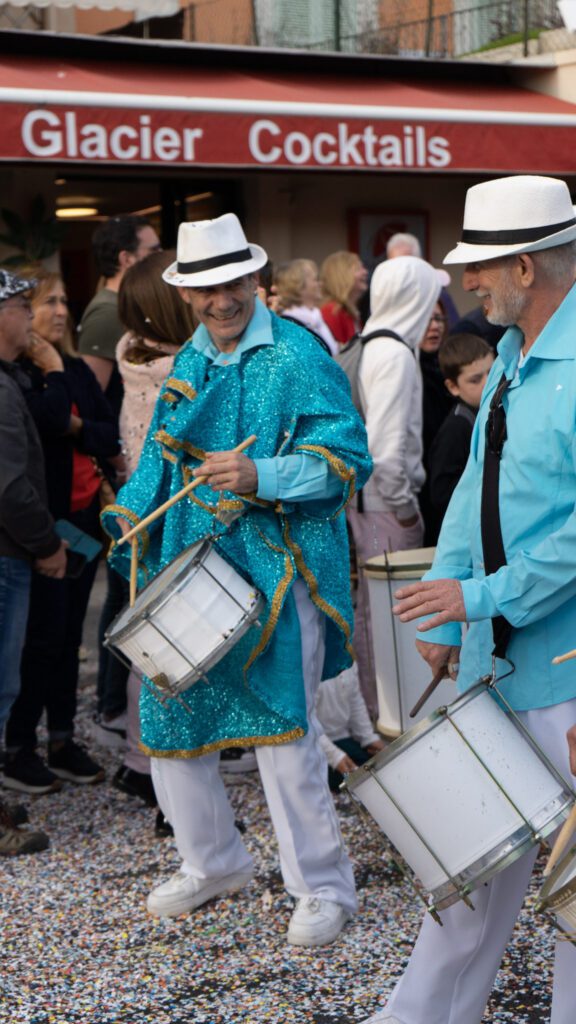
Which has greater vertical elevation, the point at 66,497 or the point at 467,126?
the point at 467,126

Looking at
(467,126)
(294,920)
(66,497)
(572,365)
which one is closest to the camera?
(572,365)

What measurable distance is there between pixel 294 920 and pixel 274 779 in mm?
367

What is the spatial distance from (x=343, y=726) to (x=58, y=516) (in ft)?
4.16

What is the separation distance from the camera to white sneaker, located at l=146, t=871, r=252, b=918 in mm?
4293

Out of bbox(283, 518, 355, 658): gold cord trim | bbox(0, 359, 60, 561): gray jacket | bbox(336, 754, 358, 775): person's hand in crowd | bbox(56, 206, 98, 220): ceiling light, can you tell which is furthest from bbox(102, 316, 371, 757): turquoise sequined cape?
bbox(56, 206, 98, 220): ceiling light

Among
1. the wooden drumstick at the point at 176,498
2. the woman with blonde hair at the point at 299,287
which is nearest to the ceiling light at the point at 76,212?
the woman with blonde hair at the point at 299,287

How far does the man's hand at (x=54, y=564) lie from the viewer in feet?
16.7

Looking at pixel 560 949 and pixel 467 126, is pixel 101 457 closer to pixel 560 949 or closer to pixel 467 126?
pixel 560 949

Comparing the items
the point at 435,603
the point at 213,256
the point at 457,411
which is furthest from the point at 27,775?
the point at 435,603

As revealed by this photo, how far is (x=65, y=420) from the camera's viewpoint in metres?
5.36

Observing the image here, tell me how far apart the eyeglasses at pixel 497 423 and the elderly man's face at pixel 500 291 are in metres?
0.13

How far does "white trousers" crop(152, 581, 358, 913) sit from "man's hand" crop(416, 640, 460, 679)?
100 centimetres

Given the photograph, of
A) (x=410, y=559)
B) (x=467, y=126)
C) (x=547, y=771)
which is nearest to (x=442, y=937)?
(x=547, y=771)

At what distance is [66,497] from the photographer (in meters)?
5.57
